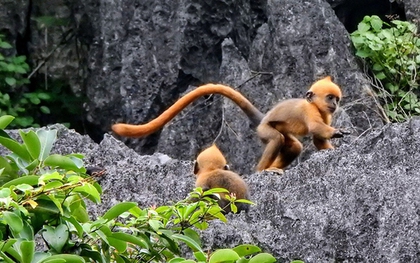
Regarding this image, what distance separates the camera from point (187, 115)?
27.3ft

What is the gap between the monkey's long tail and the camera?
6355mm

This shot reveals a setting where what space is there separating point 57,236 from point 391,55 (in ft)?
19.4

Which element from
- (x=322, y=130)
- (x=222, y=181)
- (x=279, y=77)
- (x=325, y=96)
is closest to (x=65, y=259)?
(x=222, y=181)

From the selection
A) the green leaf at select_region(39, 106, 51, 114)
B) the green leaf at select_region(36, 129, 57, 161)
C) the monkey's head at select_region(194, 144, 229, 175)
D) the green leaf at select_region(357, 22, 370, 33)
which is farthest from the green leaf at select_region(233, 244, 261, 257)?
the green leaf at select_region(39, 106, 51, 114)

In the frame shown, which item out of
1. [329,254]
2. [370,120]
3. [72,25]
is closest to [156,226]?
[329,254]

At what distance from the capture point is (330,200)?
4.09m

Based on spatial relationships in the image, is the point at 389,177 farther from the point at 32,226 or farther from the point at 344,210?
the point at 32,226

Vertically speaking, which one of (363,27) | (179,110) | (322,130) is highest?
(363,27)

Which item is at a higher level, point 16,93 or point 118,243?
point 118,243

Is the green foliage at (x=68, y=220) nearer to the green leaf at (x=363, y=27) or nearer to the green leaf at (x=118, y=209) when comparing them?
the green leaf at (x=118, y=209)

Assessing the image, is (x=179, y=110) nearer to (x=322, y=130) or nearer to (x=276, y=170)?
(x=276, y=170)

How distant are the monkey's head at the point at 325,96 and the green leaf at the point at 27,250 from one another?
4.55 meters

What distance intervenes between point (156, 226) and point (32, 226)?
36 centimetres

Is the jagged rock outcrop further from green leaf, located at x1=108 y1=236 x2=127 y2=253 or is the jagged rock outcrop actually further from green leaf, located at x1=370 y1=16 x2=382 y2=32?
green leaf, located at x1=108 y1=236 x2=127 y2=253
